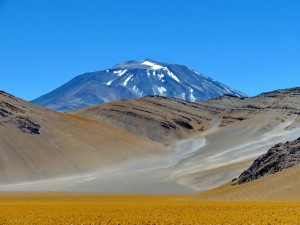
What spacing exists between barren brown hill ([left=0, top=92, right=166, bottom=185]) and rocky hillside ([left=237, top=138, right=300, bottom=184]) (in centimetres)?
4477

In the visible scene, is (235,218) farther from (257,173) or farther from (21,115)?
(21,115)

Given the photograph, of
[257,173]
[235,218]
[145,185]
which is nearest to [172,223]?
[235,218]

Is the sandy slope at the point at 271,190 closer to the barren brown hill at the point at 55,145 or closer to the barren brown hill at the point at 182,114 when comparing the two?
the barren brown hill at the point at 55,145

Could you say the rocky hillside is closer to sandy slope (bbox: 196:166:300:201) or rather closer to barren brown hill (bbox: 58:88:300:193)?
sandy slope (bbox: 196:166:300:201)

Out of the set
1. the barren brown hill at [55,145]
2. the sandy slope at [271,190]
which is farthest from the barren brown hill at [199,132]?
the sandy slope at [271,190]

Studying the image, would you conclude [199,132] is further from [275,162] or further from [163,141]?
[275,162]

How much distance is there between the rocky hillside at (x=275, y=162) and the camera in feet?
179

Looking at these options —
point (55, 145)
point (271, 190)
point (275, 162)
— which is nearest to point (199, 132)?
point (55, 145)

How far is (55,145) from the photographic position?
365ft

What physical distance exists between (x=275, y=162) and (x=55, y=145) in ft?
208

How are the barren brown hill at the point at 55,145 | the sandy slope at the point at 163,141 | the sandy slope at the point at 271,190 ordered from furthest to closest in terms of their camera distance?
the barren brown hill at the point at 55,145 < the sandy slope at the point at 163,141 < the sandy slope at the point at 271,190

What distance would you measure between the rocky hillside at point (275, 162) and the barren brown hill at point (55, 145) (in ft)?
147

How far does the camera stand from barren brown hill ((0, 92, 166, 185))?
97375 mm

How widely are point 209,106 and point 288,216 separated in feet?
568
